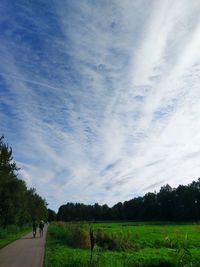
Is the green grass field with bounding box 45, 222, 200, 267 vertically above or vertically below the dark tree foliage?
below

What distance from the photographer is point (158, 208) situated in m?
153

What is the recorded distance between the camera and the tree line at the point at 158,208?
13850 centimetres

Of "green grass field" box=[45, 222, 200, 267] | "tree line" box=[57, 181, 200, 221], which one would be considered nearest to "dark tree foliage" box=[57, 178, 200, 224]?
"tree line" box=[57, 181, 200, 221]

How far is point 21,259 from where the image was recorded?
2267 cm

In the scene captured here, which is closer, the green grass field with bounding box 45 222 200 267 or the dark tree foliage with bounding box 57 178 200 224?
the green grass field with bounding box 45 222 200 267

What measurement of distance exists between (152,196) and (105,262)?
146 metres

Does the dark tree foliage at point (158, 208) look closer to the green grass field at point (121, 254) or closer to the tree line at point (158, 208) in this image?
the tree line at point (158, 208)

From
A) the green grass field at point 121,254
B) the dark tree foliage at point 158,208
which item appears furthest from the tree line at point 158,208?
the green grass field at point 121,254

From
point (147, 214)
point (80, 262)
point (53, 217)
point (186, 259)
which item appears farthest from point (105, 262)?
point (53, 217)

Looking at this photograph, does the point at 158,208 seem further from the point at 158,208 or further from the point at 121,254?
the point at 121,254

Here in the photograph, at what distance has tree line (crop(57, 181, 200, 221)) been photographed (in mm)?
138500

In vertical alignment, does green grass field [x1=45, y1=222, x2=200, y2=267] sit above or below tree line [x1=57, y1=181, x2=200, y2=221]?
below

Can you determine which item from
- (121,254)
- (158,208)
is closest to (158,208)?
(158,208)

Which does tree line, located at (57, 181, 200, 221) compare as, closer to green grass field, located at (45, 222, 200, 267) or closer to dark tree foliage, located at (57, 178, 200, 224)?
dark tree foliage, located at (57, 178, 200, 224)
